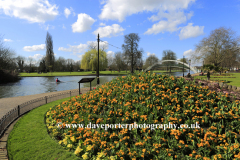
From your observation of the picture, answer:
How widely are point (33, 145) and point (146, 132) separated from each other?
13.3 feet

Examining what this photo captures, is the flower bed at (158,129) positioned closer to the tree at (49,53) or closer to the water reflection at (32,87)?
the water reflection at (32,87)

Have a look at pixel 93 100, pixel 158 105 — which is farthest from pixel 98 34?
pixel 158 105

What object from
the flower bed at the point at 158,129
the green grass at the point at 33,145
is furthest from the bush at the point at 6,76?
the flower bed at the point at 158,129

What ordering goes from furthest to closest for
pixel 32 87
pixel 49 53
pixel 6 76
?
pixel 49 53
pixel 6 76
pixel 32 87

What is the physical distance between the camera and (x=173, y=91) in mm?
6633

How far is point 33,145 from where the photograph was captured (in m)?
5.03

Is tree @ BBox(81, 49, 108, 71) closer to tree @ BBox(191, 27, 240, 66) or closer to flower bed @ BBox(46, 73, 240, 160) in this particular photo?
tree @ BBox(191, 27, 240, 66)

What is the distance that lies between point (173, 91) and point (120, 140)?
145 inches

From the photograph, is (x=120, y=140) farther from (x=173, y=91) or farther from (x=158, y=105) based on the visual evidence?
(x=173, y=91)

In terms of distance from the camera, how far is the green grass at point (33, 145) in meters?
4.40

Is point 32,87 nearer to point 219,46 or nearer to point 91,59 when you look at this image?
point 91,59

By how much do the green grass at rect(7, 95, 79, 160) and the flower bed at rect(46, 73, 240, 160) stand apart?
0.91ft

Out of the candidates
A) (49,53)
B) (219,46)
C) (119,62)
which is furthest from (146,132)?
(49,53)

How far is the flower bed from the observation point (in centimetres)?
388
